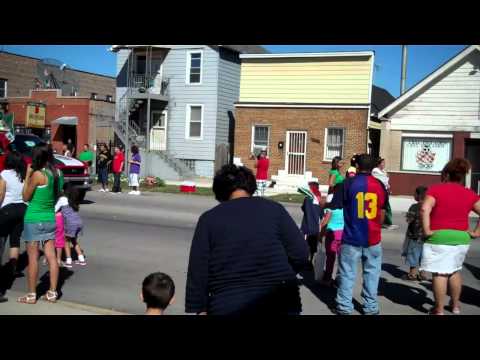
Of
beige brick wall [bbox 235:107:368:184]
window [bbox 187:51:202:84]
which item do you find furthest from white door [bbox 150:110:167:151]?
beige brick wall [bbox 235:107:368:184]

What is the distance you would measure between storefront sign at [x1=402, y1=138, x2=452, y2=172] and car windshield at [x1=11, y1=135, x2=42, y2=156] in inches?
586

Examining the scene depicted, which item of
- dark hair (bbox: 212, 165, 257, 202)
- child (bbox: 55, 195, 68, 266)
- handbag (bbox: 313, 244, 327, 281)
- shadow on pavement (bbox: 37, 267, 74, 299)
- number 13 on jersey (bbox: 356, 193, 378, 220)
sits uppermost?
dark hair (bbox: 212, 165, 257, 202)

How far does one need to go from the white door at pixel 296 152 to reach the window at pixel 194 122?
5.72m

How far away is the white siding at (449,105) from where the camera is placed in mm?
21219

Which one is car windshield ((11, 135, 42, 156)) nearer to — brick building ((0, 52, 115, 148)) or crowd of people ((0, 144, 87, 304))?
crowd of people ((0, 144, 87, 304))

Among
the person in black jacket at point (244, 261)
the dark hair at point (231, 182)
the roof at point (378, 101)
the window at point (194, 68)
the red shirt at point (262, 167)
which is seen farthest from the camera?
the window at point (194, 68)

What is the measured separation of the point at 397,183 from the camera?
876 inches

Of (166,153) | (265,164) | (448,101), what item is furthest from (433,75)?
(166,153)

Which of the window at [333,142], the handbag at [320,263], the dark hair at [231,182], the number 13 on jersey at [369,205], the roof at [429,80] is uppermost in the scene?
the roof at [429,80]

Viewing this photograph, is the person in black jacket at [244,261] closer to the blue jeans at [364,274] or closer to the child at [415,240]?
the blue jeans at [364,274]

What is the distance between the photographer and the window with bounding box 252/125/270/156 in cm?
2530

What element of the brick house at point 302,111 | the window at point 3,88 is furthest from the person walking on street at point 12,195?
the window at point 3,88

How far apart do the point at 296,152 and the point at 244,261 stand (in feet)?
71.1
